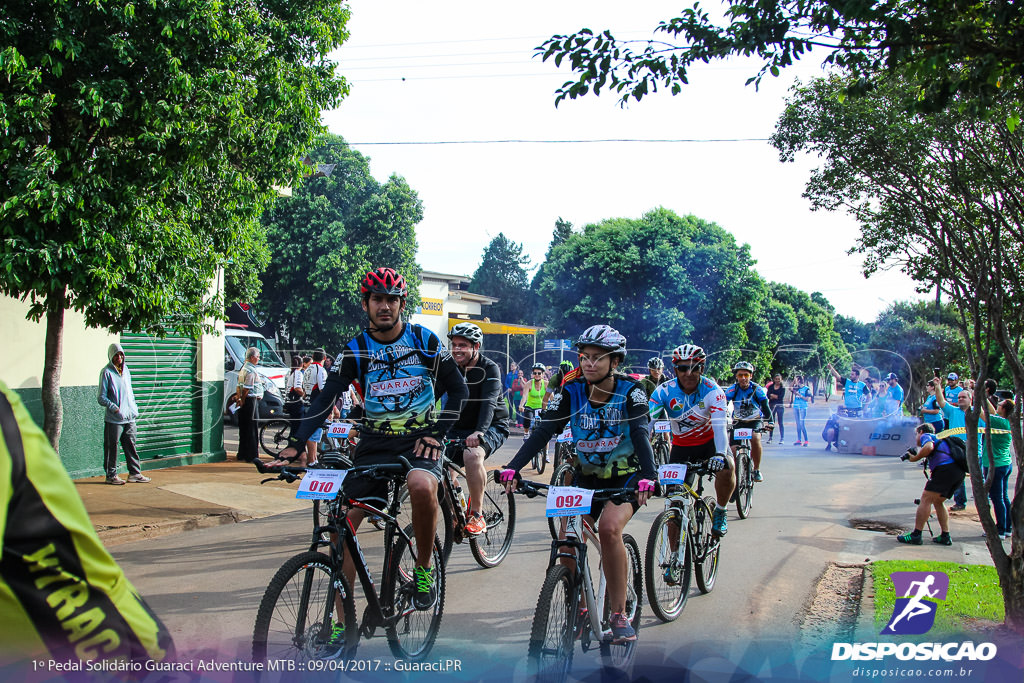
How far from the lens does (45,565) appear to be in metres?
1.24

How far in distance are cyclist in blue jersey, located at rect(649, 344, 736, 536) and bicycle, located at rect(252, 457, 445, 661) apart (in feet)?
10.8

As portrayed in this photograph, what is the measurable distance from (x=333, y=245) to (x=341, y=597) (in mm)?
32200

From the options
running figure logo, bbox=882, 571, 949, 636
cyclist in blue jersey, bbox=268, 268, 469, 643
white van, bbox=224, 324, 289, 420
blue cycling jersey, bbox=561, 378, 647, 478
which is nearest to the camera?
cyclist in blue jersey, bbox=268, 268, 469, 643

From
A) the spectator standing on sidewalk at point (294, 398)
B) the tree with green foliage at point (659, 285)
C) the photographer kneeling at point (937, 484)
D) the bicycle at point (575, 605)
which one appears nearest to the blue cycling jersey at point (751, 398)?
the photographer kneeling at point (937, 484)

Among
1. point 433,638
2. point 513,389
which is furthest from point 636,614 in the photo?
point 513,389

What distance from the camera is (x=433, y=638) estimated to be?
492 cm

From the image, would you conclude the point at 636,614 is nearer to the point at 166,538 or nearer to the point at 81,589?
the point at 81,589

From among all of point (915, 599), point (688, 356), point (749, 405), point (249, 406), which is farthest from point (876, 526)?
point (249, 406)

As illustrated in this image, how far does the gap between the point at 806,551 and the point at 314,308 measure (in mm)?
29320

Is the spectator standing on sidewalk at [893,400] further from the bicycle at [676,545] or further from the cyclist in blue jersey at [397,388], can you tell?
the cyclist in blue jersey at [397,388]

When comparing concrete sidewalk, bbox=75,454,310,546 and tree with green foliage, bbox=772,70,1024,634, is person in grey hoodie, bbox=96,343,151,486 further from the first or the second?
tree with green foliage, bbox=772,70,1024,634

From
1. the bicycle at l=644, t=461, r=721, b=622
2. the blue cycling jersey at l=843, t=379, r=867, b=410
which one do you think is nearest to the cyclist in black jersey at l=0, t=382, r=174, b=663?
the bicycle at l=644, t=461, r=721, b=622

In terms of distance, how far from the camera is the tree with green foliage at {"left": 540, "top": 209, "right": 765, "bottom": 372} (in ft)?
120

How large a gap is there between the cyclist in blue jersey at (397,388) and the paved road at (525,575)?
100 cm
